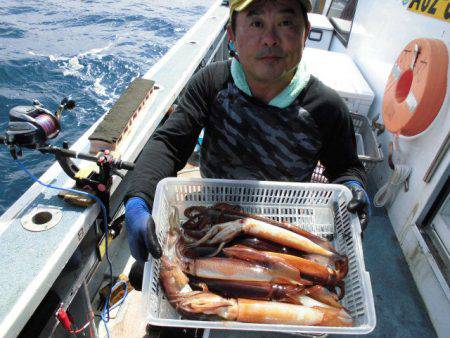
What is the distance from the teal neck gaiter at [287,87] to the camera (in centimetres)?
198

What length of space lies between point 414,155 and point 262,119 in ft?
5.85

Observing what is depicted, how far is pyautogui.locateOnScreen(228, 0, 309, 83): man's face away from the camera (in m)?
1.70

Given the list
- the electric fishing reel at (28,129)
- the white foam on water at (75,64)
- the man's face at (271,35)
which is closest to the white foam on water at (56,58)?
the white foam on water at (75,64)

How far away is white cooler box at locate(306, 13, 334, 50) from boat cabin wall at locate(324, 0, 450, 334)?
2.48m

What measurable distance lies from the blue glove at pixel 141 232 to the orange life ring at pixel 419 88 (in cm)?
237

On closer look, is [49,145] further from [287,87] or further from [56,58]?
[56,58]

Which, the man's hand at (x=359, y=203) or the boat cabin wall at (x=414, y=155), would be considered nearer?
the man's hand at (x=359, y=203)

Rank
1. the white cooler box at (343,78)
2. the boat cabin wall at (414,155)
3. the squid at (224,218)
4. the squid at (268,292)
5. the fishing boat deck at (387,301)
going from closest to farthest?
the squid at (268,292) < the squid at (224,218) < the fishing boat deck at (387,301) < the boat cabin wall at (414,155) < the white cooler box at (343,78)

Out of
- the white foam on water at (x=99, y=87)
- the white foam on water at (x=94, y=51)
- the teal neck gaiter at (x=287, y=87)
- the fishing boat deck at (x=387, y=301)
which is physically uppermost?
the teal neck gaiter at (x=287, y=87)

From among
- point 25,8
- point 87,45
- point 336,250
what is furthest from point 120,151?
point 25,8

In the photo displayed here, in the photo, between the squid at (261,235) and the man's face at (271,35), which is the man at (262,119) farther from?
the squid at (261,235)

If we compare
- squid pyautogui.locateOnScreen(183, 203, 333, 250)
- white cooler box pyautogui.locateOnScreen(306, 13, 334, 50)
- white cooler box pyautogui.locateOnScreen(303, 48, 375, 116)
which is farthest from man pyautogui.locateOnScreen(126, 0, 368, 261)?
white cooler box pyautogui.locateOnScreen(306, 13, 334, 50)

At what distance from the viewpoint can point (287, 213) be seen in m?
2.05

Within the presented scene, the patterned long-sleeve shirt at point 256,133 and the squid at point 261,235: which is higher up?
the patterned long-sleeve shirt at point 256,133
